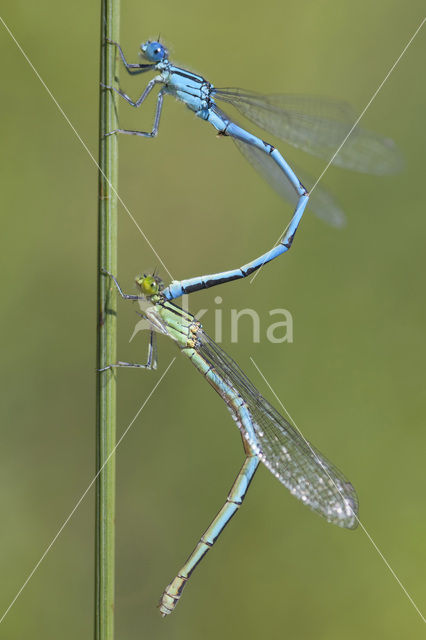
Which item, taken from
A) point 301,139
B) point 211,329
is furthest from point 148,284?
point 301,139

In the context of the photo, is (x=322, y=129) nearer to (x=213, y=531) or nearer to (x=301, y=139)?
(x=301, y=139)

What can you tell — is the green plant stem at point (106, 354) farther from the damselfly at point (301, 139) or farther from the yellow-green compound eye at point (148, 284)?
the damselfly at point (301, 139)

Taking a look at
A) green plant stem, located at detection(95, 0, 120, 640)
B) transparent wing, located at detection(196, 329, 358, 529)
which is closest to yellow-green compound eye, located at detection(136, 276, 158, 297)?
transparent wing, located at detection(196, 329, 358, 529)

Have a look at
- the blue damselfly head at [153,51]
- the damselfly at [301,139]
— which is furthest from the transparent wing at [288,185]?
the blue damselfly head at [153,51]

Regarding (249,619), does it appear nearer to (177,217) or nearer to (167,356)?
(167,356)

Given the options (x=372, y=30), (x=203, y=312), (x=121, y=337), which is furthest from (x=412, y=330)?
(x=372, y=30)

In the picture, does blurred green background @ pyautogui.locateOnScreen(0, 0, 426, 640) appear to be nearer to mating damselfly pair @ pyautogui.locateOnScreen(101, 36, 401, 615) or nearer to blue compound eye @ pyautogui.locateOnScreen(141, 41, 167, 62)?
mating damselfly pair @ pyautogui.locateOnScreen(101, 36, 401, 615)

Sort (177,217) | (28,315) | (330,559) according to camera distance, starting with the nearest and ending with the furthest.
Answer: (330,559), (28,315), (177,217)
